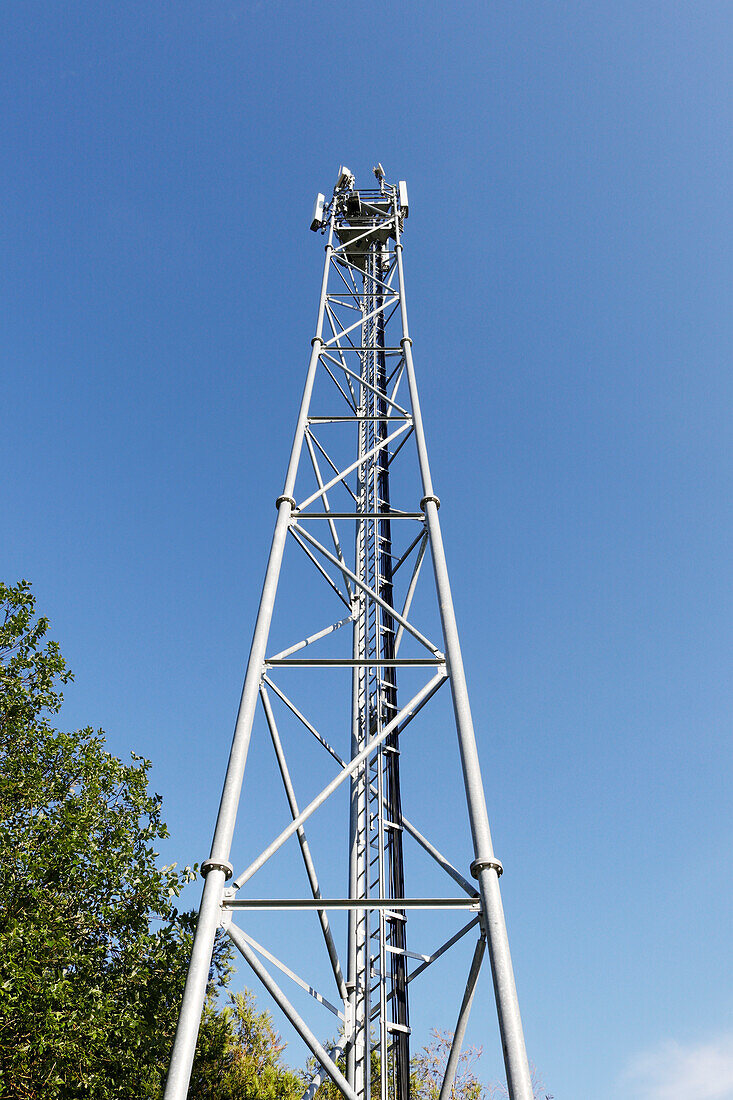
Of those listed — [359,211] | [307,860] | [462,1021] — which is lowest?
[462,1021]

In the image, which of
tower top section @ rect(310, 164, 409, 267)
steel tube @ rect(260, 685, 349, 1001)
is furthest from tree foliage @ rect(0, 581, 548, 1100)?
tower top section @ rect(310, 164, 409, 267)

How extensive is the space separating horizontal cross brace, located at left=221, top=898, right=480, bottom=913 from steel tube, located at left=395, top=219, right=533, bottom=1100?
0.52 ft

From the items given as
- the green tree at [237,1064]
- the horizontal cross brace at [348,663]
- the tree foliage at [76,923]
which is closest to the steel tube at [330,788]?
the horizontal cross brace at [348,663]

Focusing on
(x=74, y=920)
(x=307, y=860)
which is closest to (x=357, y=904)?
(x=307, y=860)

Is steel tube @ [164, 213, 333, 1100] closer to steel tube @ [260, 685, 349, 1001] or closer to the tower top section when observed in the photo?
steel tube @ [260, 685, 349, 1001]

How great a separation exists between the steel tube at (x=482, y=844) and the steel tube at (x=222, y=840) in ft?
4.72

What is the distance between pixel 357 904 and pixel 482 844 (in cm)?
87

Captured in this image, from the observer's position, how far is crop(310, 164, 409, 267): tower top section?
42.5ft

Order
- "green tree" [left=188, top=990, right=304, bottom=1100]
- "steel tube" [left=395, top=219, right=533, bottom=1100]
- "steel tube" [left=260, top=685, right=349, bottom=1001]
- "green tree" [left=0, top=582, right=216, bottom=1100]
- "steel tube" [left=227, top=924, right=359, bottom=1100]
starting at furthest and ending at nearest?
"green tree" [left=188, top=990, right=304, bottom=1100] → "green tree" [left=0, top=582, right=216, bottom=1100] → "steel tube" [left=260, top=685, right=349, bottom=1001] → "steel tube" [left=227, top=924, right=359, bottom=1100] → "steel tube" [left=395, top=219, right=533, bottom=1100]

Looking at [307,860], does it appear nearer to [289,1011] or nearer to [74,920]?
[289,1011]

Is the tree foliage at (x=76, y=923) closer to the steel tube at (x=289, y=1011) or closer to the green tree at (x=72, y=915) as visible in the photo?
the green tree at (x=72, y=915)

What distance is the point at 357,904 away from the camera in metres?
4.83

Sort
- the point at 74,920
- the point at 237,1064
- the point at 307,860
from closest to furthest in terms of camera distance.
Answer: the point at 307,860
the point at 74,920
the point at 237,1064

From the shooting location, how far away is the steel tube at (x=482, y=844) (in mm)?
4090
